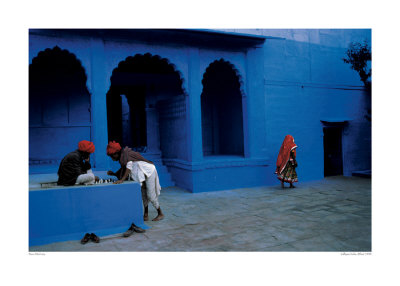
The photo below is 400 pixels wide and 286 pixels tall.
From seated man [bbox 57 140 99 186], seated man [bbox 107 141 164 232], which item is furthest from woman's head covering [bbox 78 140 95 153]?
seated man [bbox 107 141 164 232]

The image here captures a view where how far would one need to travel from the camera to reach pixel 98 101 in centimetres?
766

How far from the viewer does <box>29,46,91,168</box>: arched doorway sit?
8.95 meters

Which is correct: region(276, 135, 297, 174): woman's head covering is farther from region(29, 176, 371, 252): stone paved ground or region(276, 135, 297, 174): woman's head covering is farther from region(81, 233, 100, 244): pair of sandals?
region(81, 233, 100, 244): pair of sandals

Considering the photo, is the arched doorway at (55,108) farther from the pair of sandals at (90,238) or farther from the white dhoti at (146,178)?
the pair of sandals at (90,238)

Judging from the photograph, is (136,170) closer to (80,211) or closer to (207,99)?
(80,211)

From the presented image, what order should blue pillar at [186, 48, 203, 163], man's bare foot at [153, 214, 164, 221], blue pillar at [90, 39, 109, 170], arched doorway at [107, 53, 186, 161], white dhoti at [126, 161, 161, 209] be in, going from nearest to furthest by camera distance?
1. white dhoti at [126, 161, 161, 209]
2. man's bare foot at [153, 214, 164, 221]
3. blue pillar at [90, 39, 109, 170]
4. blue pillar at [186, 48, 203, 163]
5. arched doorway at [107, 53, 186, 161]

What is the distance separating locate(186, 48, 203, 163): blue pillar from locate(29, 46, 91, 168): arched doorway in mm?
3083

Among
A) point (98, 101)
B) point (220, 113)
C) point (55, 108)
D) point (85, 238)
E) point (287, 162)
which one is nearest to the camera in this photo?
point (85, 238)

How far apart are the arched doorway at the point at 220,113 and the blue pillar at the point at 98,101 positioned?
13.8 feet

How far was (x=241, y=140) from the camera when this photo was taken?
1063 cm

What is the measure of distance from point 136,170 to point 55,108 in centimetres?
494

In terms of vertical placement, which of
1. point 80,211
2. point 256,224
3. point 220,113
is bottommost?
point 256,224

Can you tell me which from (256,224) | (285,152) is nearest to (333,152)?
(285,152)

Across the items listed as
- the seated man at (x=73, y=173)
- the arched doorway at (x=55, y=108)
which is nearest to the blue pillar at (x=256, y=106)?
the arched doorway at (x=55, y=108)
